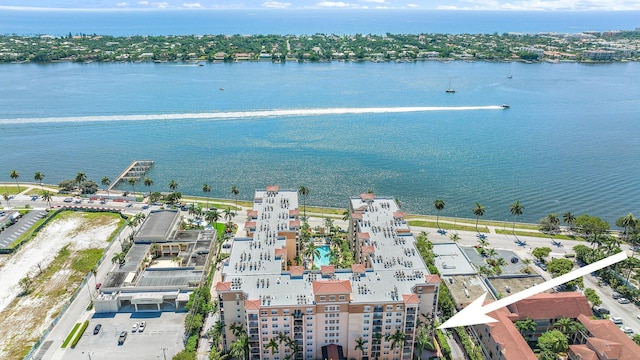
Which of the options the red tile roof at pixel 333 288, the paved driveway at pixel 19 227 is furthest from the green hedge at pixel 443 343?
the paved driveway at pixel 19 227

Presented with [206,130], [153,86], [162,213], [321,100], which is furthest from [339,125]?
[153,86]

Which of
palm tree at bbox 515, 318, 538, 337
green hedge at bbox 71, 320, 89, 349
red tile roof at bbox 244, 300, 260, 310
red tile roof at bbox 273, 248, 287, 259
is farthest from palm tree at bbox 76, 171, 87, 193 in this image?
palm tree at bbox 515, 318, 538, 337

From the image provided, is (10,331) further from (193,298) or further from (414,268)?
(414,268)

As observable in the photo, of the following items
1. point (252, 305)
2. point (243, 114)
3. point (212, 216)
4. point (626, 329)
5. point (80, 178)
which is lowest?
point (626, 329)

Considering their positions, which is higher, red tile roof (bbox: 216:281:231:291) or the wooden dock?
red tile roof (bbox: 216:281:231:291)

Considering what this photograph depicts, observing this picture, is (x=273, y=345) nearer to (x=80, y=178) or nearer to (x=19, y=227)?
(x=19, y=227)

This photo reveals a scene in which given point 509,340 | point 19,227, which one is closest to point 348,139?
point 19,227

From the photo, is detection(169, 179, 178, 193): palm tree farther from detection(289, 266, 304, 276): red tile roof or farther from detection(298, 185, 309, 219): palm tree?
detection(289, 266, 304, 276): red tile roof
